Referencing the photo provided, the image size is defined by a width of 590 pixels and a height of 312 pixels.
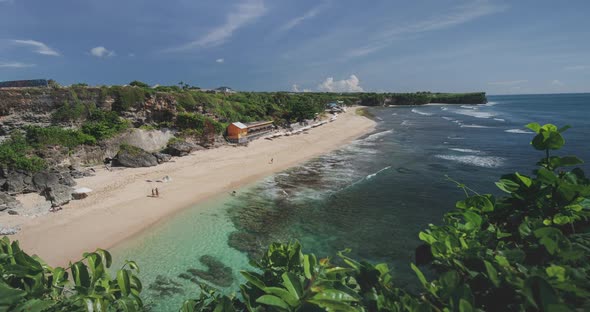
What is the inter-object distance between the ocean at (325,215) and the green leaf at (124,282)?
3423 mm

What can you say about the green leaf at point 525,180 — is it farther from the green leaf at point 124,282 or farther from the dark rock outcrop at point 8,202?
the dark rock outcrop at point 8,202

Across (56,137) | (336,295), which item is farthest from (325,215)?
(56,137)

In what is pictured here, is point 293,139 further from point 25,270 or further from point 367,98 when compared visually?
point 367,98

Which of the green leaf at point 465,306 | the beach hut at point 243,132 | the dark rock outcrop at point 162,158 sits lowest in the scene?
the dark rock outcrop at point 162,158

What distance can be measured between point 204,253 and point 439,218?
12818mm

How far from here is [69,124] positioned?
28891mm

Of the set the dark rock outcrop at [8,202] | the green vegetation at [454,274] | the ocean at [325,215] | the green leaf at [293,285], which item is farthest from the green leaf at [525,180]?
the dark rock outcrop at [8,202]

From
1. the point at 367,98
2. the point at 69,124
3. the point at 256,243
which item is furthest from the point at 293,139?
the point at 367,98

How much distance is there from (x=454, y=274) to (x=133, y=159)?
29599mm

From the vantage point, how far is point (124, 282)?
218 cm

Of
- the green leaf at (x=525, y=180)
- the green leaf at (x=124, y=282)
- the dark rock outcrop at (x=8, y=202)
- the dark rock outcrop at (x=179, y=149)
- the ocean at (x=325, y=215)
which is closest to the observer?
the green leaf at (x=124, y=282)

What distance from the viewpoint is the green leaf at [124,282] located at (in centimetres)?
214

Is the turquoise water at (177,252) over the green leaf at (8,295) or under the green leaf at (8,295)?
under

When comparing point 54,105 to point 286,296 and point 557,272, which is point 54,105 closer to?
point 286,296
